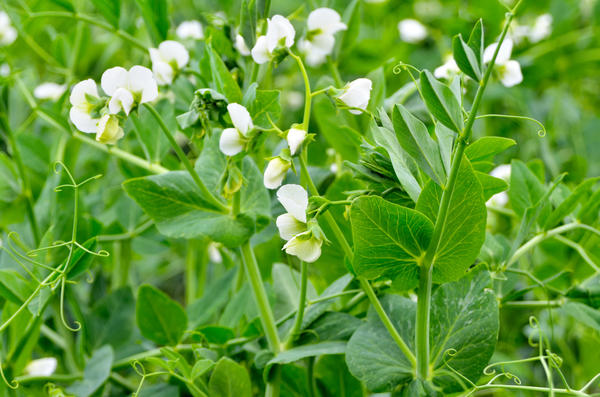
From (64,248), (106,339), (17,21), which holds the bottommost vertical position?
(106,339)

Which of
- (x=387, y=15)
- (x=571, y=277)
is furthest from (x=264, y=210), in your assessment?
(x=387, y=15)

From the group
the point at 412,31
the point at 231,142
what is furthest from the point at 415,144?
the point at 412,31

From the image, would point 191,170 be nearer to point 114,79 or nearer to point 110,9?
point 114,79

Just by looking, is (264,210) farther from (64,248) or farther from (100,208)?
(100,208)

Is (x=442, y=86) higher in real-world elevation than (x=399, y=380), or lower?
higher

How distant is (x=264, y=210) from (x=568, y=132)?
2.24ft

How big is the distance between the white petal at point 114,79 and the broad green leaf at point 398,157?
183mm

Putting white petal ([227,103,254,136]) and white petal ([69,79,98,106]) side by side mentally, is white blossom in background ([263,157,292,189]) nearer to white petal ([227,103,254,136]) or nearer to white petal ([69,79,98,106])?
white petal ([227,103,254,136])

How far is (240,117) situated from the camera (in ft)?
1.52

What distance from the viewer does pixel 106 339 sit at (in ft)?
2.28

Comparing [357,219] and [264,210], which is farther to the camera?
[264,210]

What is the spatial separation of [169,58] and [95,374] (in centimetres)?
30

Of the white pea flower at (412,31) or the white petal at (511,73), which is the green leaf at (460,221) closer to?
the white petal at (511,73)

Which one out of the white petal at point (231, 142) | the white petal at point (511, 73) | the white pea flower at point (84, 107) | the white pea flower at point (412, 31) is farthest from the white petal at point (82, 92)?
the white pea flower at point (412, 31)
